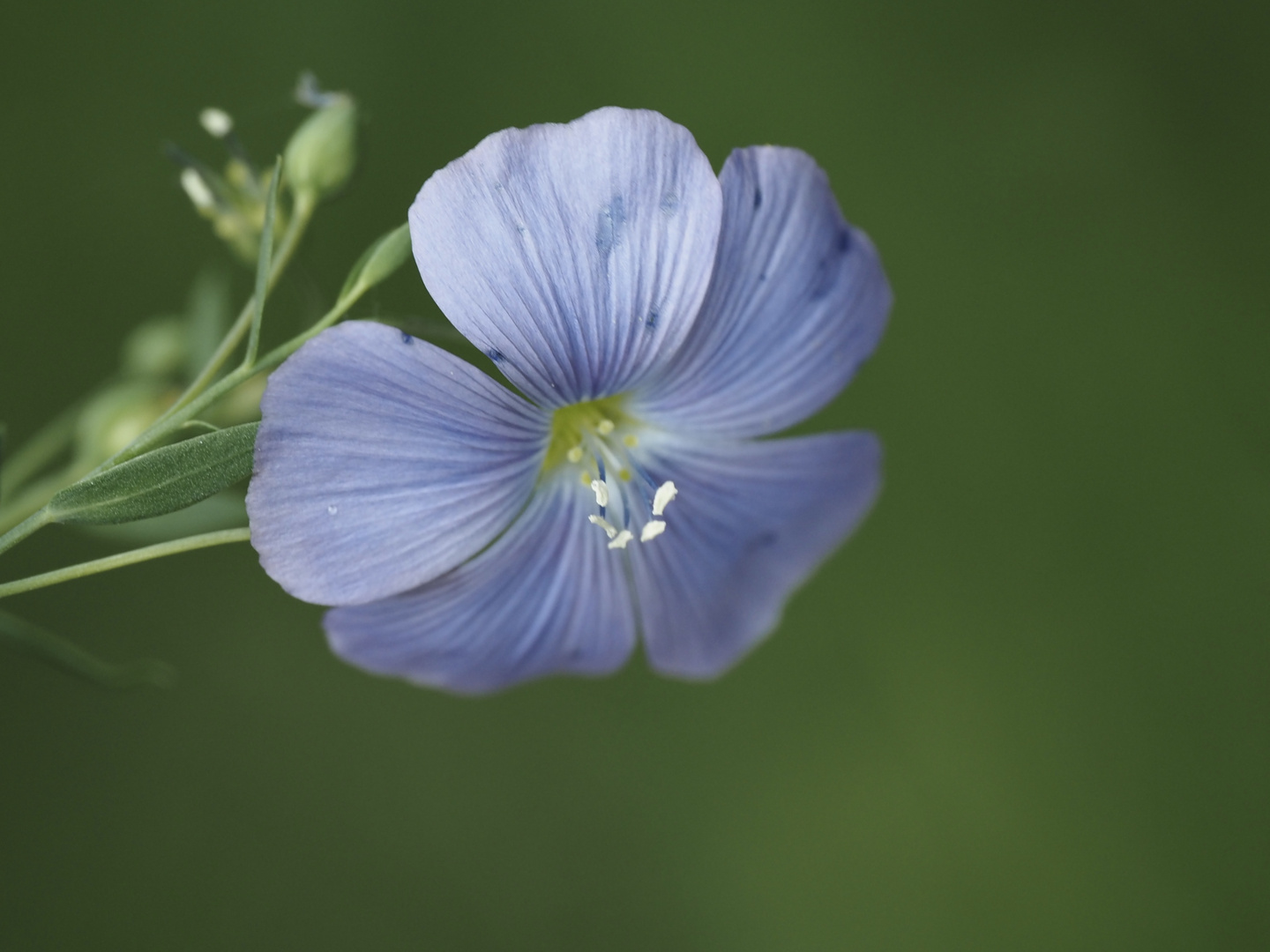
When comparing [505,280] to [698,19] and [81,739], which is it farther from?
[698,19]

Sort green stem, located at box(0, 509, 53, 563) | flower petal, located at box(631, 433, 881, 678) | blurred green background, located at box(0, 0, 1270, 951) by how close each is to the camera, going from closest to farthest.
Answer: green stem, located at box(0, 509, 53, 563), flower petal, located at box(631, 433, 881, 678), blurred green background, located at box(0, 0, 1270, 951)

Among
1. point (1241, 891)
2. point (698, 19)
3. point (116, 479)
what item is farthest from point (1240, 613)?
point (116, 479)

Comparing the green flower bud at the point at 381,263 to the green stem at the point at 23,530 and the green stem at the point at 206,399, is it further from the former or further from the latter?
the green stem at the point at 23,530

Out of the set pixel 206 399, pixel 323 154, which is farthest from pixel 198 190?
pixel 206 399

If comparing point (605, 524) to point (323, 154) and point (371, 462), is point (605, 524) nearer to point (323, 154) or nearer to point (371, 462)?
point (371, 462)

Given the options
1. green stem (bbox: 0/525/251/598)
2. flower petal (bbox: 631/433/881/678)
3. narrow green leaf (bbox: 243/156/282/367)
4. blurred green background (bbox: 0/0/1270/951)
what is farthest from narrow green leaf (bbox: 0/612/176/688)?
blurred green background (bbox: 0/0/1270/951)

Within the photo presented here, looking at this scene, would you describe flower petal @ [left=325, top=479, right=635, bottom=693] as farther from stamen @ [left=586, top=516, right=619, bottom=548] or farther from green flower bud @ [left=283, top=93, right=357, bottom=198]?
green flower bud @ [left=283, top=93, right=357, bottom=198]

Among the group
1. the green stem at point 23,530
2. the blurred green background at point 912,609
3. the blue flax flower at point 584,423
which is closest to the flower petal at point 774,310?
A: the blue flax flower at point 584,423
